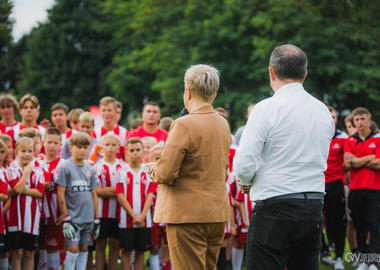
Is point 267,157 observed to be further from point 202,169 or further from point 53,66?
point 53,66

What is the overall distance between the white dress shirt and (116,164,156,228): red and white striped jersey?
3.20 m

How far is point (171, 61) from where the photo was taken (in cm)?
2930

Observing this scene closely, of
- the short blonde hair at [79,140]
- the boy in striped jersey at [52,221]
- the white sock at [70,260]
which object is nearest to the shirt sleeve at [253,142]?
the short blonde hair at [79,140]

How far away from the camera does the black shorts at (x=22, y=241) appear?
5980 mm

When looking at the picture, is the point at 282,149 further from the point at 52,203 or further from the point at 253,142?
the point at 52,203

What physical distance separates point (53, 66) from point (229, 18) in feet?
50.6

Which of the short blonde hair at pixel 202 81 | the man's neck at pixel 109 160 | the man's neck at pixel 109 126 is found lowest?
the man's neck at pixel 109 160

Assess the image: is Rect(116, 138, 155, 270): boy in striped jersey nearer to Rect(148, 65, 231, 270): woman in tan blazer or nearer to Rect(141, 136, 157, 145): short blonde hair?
Rect(141, 136, 157, 145): short blonde hair

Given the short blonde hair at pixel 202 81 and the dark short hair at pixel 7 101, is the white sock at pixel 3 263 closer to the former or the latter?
the dark short hair at pixel 7 101

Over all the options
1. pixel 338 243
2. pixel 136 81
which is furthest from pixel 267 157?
pixel 136 81

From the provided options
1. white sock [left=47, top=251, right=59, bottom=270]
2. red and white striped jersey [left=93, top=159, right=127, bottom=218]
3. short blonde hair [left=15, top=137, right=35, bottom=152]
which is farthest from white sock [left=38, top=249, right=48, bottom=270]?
short blonde hair [left=15, top=137, right=35, bottom=152]

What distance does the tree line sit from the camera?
2369 centimetres

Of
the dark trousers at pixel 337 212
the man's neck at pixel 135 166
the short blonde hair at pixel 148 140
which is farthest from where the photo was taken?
the dark trousers at pixel 337 212

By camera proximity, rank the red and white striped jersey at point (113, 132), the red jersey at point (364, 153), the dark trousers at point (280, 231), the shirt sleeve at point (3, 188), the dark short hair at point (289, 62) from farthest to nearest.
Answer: the red and white striped jersey at point (113, 132) → the red jersey at point (364, 153) → the shirt sleeve at point (3, 188) → the dark short hair at point (289, 62) → the dark trousers at point (280, 231)
